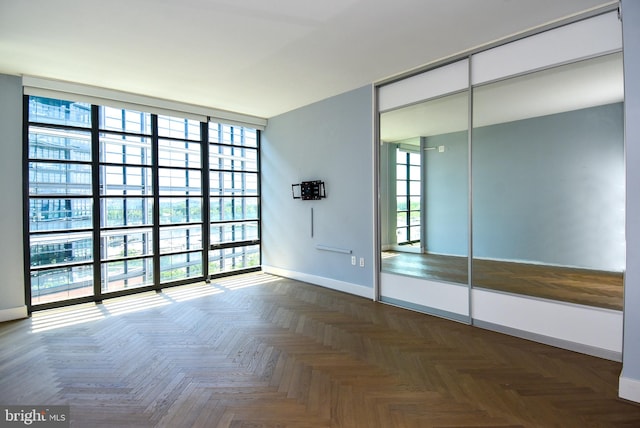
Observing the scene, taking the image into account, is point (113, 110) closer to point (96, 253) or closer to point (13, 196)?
point (13, 196)

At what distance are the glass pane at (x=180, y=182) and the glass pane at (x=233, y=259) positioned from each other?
3.81 ft

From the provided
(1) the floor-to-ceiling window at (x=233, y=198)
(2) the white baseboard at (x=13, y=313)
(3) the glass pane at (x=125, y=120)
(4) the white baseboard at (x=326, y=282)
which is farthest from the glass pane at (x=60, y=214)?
(4) the white baseboard at (x=326, y=282)

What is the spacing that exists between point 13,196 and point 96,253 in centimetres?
116

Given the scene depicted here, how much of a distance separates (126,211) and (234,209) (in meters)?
1.82

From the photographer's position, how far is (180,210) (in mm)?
5457

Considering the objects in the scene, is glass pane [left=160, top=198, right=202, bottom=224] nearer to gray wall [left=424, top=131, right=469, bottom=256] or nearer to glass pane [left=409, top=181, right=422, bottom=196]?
glass pane [left=409, top=181, right=422, bottom=196]

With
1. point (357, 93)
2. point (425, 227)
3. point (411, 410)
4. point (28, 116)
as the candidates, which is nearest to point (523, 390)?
point (411, 410)

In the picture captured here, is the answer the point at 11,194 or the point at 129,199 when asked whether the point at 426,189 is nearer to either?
the point at 129,199

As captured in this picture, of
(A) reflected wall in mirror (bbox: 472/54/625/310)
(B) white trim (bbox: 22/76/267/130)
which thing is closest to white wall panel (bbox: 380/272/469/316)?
(A) reflected wall in mirror (bbox: 472/54/625/310)

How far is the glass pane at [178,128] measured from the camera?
523 centimetres

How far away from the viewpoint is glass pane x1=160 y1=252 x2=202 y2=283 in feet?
17.4

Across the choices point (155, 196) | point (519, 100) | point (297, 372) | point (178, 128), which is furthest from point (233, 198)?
point (519, 100)

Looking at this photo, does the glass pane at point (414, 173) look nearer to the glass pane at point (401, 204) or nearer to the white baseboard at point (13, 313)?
the glass pane at point (401, 204)

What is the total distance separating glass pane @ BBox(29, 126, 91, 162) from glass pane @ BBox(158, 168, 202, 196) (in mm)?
1025
